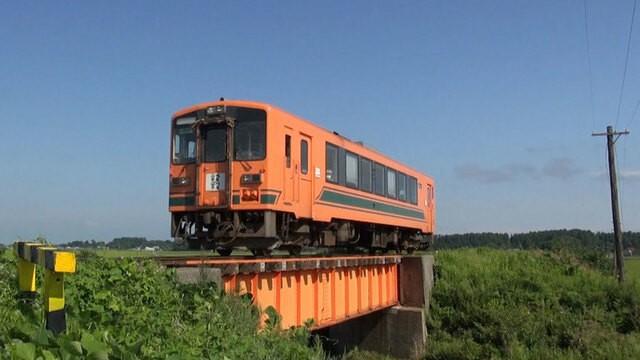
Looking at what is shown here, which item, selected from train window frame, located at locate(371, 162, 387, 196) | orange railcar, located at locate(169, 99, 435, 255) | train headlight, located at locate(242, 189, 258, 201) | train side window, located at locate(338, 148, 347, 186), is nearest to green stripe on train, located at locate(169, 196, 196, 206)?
orange railcar, located at locate(169, 99, 435, 255)

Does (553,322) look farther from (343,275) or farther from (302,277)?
(302,277)

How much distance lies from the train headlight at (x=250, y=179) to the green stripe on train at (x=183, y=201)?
3.89 ft

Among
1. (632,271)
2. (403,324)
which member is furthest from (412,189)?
(632,271)

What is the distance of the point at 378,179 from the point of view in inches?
805

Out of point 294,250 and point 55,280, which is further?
point 294,250

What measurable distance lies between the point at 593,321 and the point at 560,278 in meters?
2.92

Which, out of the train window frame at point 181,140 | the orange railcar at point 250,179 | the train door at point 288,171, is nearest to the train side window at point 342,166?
the orange railcar at point 250,179

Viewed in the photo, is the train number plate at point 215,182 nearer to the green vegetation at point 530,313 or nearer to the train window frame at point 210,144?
the train window frame at point 210,144

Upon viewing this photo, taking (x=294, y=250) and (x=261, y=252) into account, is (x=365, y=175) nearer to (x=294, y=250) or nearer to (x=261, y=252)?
(x=294, y=250)

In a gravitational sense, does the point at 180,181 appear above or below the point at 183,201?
above

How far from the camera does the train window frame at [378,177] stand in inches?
787

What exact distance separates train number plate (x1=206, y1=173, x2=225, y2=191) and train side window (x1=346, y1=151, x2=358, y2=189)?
4733 millimetres

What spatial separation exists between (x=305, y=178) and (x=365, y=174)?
15.1ft

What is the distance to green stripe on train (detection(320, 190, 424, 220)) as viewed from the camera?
16.3 metres
